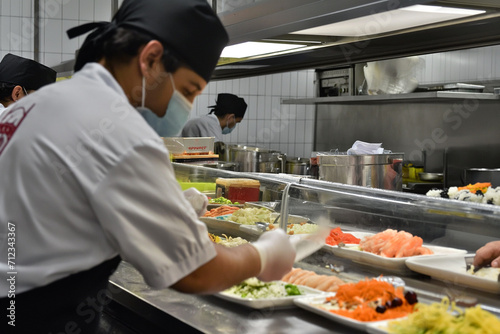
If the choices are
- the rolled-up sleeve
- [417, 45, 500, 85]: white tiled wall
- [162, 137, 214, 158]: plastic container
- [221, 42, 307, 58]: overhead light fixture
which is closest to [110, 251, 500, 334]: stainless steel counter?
the rolled-up sleeve

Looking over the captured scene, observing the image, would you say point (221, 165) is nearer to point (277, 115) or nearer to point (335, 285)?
point (335, 285)

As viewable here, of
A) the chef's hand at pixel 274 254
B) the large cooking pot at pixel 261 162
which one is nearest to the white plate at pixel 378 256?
the chef's hand at pixel 274 254

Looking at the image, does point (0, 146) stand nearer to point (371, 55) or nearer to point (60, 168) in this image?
point (60, 168)

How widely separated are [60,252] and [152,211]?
0.78 ft

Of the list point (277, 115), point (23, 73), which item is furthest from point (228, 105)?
point (23, 73)

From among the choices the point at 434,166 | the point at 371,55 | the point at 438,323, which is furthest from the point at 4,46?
the point at 438,323

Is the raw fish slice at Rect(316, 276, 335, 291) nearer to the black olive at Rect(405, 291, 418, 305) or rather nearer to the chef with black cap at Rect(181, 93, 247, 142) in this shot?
the black olive at Rect(405, 291, 418, 305)

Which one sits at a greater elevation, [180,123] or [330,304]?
[180,123]

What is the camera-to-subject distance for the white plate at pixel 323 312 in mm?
1621

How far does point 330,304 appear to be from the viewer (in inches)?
72.3

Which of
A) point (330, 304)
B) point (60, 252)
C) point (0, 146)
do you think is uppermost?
point (0, 146)

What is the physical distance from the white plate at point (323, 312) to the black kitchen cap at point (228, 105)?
5009 mm

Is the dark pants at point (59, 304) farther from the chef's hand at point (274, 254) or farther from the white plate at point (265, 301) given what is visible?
the white plate at point (265, 301)

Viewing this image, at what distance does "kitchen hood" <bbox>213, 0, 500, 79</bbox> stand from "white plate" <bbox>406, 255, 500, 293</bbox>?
867 millimetres
